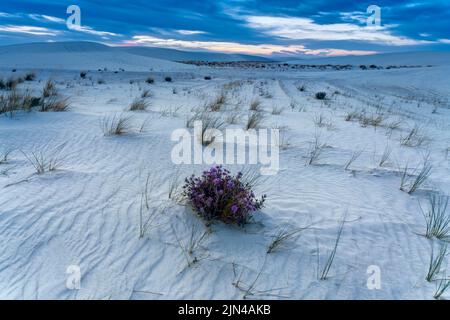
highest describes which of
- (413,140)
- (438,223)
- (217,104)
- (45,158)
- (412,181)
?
(217,104)

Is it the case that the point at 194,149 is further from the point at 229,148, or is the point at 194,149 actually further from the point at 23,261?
the point at 23,261

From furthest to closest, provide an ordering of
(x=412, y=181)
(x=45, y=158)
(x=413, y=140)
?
(x=413, y=140)
(x=412, y=181)
(x=45, y=158)

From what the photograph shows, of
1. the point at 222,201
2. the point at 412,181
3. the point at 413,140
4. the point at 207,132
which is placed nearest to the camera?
the point at 222,201

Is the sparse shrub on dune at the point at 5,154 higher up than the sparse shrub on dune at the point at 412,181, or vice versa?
the sparse shrub on dune at the point at 5,154

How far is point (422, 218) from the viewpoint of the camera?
334 cm

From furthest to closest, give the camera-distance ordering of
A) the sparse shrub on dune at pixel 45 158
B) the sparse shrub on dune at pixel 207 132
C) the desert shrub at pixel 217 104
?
the desert shrub at pixel 217 104
the sparse shrub on dune at pixel 207 132
the sparse shrub on dune at pixel 45 158

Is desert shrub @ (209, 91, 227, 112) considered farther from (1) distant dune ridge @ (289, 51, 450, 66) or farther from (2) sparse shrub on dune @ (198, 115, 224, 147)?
(1) distant dune ridge @ (289, 51, 450, 66)

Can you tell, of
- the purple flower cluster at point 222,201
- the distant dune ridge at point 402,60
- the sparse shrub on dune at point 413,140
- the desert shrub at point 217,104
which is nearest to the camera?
the purple flower cluster at point 222,201

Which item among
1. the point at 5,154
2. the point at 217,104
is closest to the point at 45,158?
the point at 5,154

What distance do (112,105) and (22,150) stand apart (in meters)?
3.80

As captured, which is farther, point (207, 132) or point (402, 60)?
point (402, 60)

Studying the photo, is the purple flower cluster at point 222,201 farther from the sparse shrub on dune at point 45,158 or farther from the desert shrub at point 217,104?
the desert shrub at point 217,104

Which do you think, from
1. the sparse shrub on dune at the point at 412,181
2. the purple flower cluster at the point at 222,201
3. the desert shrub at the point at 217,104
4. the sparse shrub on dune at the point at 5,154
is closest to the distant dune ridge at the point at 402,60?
the desert shrub at the point at 217,104

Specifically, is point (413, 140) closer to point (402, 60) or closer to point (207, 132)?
point (207, 132)
